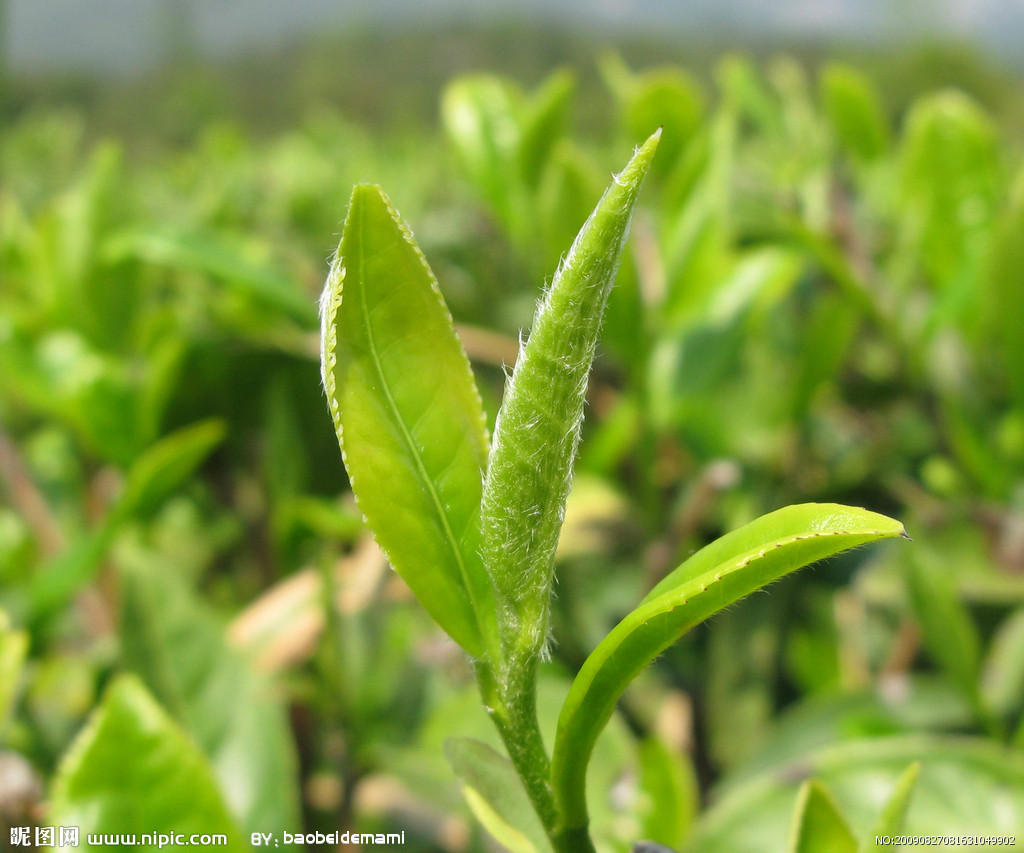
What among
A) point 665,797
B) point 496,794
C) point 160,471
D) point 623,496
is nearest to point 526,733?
point 496,794

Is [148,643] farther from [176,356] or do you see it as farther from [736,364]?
[736,364]

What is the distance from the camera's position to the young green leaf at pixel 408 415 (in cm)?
32

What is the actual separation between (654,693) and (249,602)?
1.64 feet

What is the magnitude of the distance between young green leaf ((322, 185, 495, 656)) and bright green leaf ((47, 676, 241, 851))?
0.64ft

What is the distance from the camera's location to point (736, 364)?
1065 millimetres

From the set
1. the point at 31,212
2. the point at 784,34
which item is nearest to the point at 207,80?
the point at 784,34

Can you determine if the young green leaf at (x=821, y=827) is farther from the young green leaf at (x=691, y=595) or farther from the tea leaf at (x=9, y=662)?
the tea leaf at (x=9, y=662)

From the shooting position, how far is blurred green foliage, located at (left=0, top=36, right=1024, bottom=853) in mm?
693

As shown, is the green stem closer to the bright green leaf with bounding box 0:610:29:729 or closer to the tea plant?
the tea plant

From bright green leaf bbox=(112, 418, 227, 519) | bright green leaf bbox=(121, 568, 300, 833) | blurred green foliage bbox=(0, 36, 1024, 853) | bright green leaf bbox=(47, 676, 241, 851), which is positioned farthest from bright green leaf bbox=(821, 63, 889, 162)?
bright green leaf bbox=(47, 676, 241, 851)

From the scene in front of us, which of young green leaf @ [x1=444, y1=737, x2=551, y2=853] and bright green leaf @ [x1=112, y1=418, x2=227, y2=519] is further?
bright green leaf @ [x1=112, y1=418, x2=227, y2=519]

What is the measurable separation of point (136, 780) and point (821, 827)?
32 cm

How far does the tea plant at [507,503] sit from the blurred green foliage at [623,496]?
21 centimetres

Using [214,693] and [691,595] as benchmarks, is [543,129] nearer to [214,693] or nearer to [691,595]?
[214,693]
